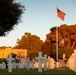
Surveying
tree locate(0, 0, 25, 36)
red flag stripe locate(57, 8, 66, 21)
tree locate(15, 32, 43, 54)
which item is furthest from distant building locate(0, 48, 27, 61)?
tree locate(0, 0, 25, 36)

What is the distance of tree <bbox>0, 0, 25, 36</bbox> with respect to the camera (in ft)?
93.4

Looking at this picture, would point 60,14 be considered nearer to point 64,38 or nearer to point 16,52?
point 64,38

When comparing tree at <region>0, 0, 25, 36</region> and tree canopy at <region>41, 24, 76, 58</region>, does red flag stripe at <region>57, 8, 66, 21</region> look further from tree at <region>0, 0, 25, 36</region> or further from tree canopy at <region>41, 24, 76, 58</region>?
tree canopy at <region>41, 24, 76, 58</region>

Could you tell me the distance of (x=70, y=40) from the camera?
9781cm

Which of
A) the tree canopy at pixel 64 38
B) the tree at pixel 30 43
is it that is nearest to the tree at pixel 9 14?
the tree canopy at pixel 64 38

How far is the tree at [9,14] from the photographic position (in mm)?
28469

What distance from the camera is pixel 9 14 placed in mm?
29172

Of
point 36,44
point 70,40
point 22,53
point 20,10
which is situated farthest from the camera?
point 36,44

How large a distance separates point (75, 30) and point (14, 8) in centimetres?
6988

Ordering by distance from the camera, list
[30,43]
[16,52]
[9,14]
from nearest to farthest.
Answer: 1. [9,14]
2. [16,52]
3. [30,43]

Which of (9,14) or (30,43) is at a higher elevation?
(30,43)

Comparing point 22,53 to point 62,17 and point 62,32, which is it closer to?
point 62,32

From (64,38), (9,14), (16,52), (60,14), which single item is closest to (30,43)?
(16,52)

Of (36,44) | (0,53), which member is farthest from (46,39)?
(36,44)
